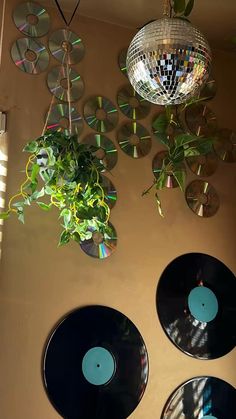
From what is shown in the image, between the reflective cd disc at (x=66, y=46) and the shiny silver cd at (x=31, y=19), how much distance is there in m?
0.05

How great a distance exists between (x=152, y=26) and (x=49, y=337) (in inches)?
43.2

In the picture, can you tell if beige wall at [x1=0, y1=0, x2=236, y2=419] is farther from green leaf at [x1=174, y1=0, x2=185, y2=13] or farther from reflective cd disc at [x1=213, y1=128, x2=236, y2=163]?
green leaf at [x1=174, y1=0, x2=185, y2=13]

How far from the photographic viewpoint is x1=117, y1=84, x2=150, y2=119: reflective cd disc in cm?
209

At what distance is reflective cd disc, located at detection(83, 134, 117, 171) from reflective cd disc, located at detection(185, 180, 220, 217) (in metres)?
0.38

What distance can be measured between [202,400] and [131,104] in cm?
127

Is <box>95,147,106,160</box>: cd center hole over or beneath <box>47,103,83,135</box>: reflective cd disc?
beneath

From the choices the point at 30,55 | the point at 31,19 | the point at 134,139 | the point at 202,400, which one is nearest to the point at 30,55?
the point at 30,55

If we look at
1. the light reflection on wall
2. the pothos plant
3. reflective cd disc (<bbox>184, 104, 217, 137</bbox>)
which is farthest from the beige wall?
the pothos plant

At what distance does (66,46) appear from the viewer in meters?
2.02

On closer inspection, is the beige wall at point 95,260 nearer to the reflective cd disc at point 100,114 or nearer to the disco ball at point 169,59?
the reflective cd disc at point 100,114

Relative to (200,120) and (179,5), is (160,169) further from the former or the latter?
(179,5)

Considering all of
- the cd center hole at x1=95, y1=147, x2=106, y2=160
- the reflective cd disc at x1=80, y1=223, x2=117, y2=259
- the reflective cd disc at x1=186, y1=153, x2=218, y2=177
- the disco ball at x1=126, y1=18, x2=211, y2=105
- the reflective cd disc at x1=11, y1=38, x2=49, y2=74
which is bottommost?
the reflective cd disc at x1=80, y1=223, x2=117, y2=259

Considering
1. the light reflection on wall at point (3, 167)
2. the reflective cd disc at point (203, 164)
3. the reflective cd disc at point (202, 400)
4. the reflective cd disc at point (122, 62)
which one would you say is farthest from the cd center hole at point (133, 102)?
the reflective cd disc at point (202, 400)

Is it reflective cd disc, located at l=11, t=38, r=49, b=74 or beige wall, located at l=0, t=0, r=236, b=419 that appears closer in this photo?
beige wall, located at l=0, t=0, r=236, b=419
